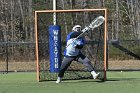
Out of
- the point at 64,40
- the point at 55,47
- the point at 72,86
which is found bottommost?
the point at 72,86

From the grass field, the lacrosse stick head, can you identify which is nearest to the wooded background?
the grass field

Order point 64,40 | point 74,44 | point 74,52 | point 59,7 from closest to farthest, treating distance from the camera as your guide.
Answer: point 74,44 → point 74,52 → point 64,40 → point 59,7

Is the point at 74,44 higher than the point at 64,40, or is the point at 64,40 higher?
the point at 64,40

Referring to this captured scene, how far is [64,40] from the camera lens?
59.4ft

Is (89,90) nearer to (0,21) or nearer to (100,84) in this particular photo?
(100,84)

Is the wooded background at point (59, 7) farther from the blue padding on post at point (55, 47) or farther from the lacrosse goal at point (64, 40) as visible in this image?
the blue padding on post at point (55, 47)

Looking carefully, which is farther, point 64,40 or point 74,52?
point 64,40

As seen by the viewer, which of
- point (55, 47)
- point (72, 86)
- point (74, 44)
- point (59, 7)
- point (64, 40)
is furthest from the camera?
point (59, 7)

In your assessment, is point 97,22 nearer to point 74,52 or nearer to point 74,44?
point 74,44

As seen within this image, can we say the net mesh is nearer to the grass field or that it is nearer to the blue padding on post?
the blue padding on post

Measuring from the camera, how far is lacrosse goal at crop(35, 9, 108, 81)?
16594mm

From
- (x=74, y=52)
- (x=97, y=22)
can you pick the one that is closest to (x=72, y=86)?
(x=74, y=52)

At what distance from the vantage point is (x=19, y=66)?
2242 cm

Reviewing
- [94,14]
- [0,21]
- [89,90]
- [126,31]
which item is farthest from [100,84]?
[0,21]
